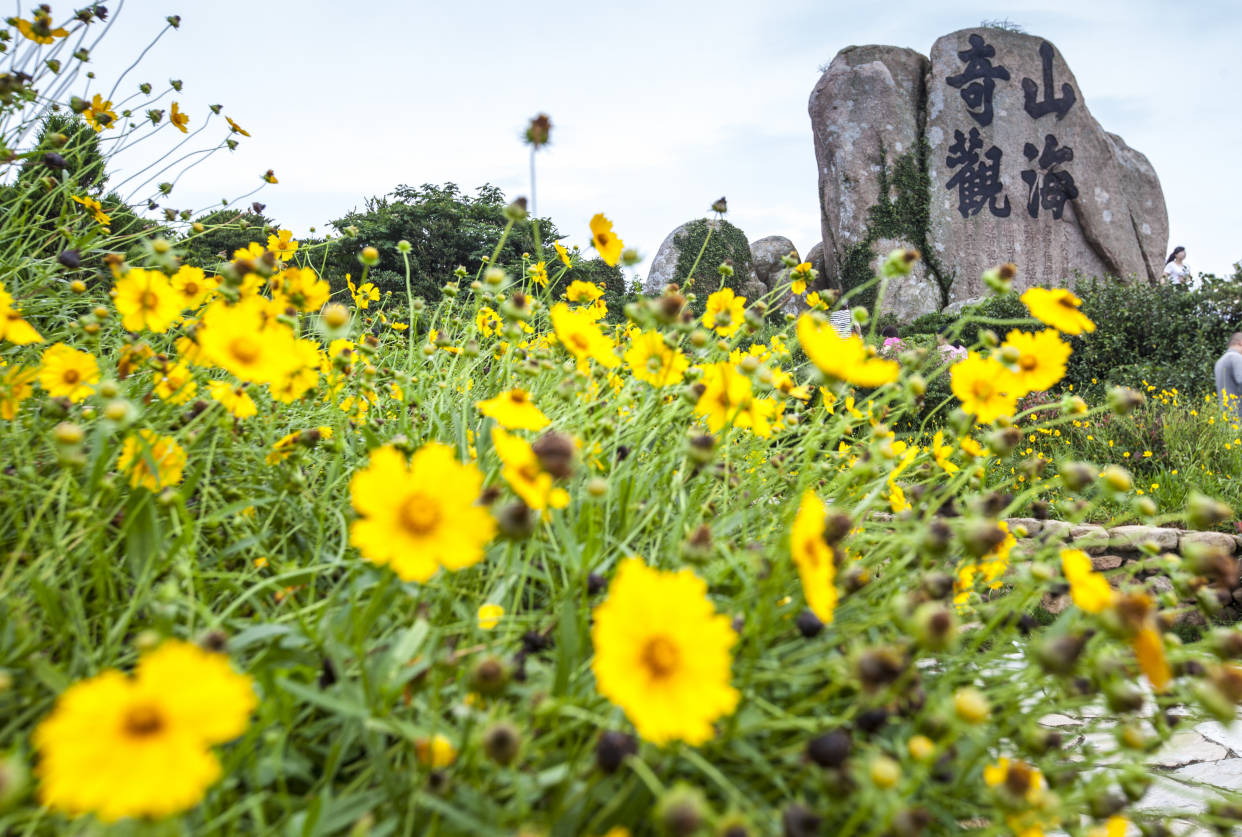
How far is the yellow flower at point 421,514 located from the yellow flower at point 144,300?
0.63 m

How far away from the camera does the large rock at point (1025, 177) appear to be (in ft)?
32.3

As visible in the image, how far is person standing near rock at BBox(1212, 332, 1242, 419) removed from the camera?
5223 millimetres

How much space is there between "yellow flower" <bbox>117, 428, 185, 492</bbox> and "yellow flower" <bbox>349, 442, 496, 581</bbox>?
1.16 feet

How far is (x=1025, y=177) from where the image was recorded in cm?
996

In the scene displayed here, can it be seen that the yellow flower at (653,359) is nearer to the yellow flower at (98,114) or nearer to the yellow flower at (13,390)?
the yellow flower at (13,390)

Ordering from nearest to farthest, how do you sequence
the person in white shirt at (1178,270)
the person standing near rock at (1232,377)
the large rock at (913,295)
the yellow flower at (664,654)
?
the yellow flower at (664,654) → the person standing near rock at (1232,377) → the person in white shirt at (1178,270) → the large rock at (913,295)

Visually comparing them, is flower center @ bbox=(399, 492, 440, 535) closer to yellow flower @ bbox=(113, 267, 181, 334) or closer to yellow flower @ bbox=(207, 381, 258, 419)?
yellow flower @ bbox=(207, 381, 258, 419)

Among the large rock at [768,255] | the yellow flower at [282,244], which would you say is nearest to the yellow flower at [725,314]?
the yellow flower at [282,244]

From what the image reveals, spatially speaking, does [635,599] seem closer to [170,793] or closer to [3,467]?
[170,793]

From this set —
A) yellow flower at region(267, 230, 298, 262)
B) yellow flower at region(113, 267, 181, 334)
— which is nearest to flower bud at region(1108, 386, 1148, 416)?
yellow flower at region(113, 267, 181, 334)

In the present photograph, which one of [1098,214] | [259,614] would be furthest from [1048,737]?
[1098,214]

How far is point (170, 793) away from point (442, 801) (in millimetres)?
216

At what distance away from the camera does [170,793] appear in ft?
1.10

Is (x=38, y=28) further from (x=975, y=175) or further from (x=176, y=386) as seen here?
(x=975, y=175)
